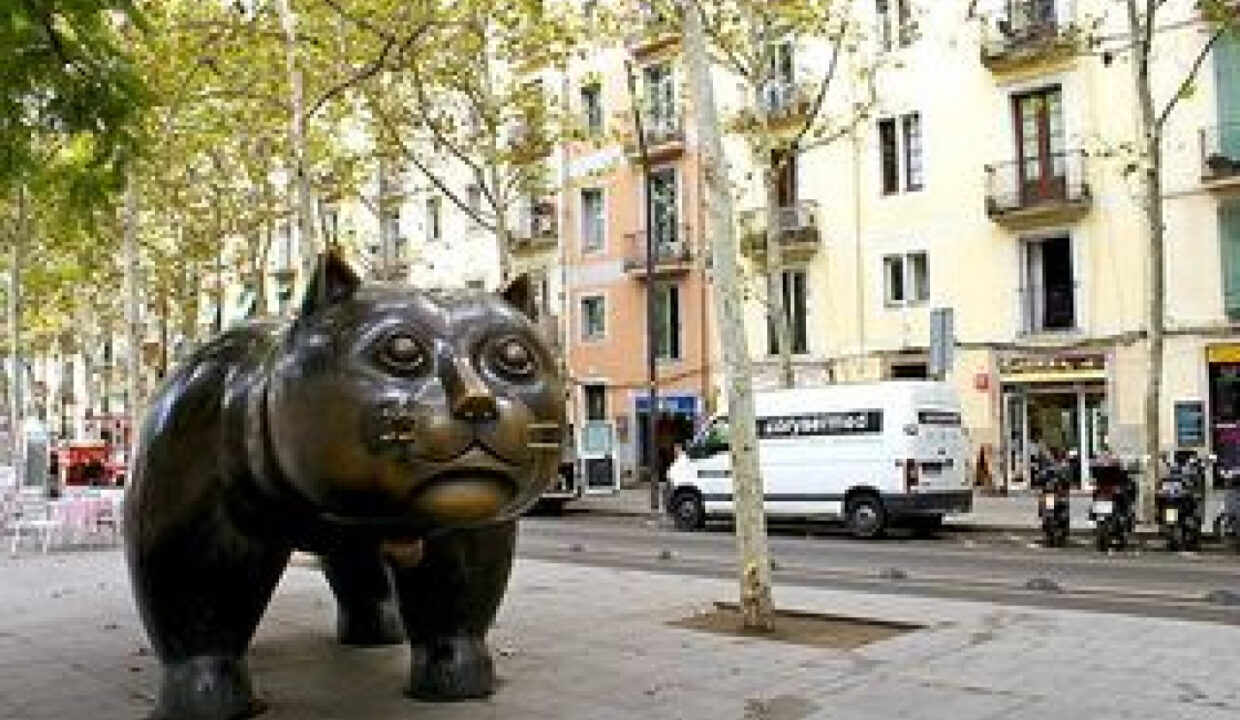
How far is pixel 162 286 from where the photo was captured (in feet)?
125

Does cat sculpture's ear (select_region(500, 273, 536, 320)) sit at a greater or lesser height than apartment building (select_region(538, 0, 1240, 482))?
lesser

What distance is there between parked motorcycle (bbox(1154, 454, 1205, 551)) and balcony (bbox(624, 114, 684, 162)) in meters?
20.2

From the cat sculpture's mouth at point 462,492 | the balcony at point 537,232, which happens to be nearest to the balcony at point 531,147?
the balcony at point 537,232

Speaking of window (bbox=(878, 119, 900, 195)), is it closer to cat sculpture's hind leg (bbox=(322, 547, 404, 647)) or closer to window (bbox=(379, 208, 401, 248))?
window (bbox=(379, 208, 401, 248))

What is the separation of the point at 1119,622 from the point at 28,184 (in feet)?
29.6

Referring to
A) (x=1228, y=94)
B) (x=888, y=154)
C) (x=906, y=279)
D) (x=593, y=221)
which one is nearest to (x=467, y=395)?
(x=1228, y=94)

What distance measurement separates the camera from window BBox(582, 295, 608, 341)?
38469 millimetres

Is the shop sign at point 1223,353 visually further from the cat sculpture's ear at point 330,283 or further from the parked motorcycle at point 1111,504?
the cat sculpture's ear at point 330,283

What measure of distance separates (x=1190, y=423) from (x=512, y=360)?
885 inches

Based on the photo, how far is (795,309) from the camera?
3278cm

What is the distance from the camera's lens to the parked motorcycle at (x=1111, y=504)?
17219 millimetres

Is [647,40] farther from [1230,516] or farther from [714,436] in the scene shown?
[1230,516]

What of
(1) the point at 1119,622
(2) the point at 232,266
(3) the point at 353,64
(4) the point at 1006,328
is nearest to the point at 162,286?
(2) the point at 232,266

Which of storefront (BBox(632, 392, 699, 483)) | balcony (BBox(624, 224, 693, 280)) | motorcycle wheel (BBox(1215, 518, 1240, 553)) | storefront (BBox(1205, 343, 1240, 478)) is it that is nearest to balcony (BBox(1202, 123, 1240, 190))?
storefront (BBox(1205, 343, 1240, 478))
